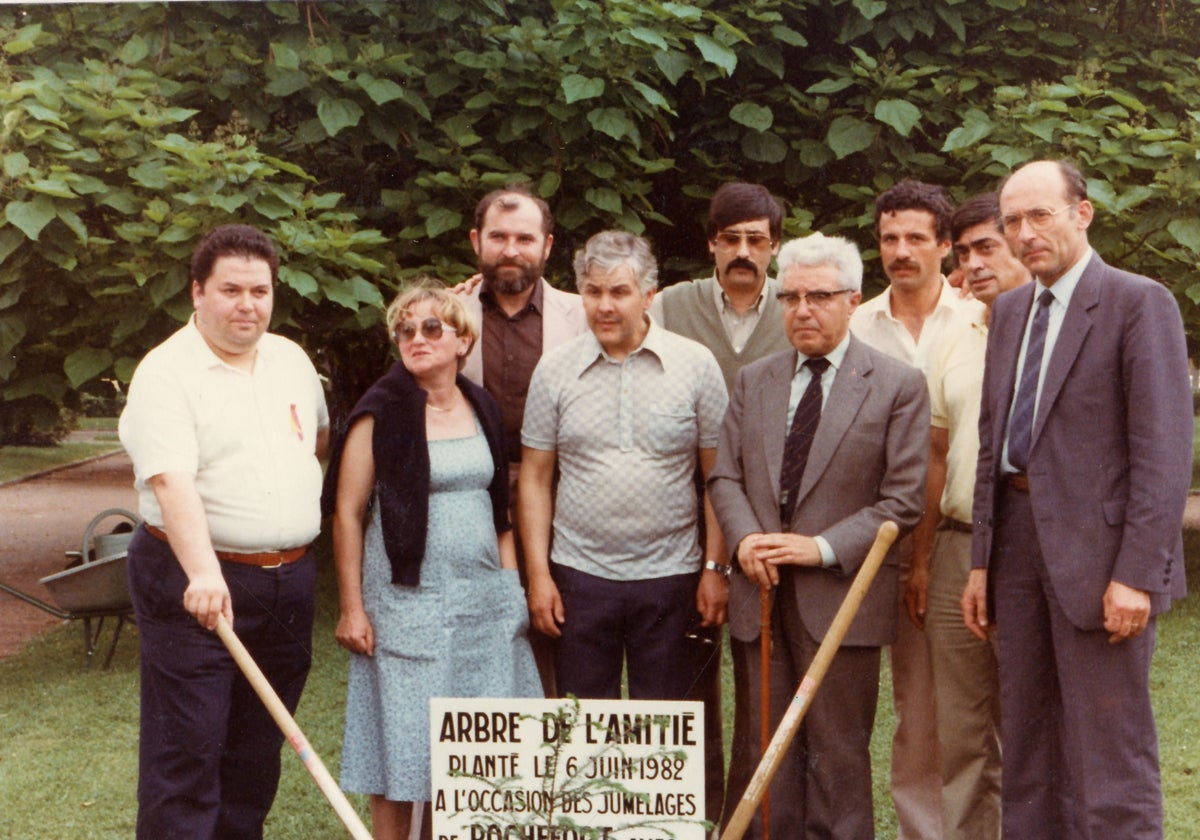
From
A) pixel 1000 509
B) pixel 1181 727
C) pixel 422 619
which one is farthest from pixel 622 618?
pixel 1181 727

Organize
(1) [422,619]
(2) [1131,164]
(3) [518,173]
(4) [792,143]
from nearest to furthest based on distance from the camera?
(1) [422,619] < (2) [1131,164] < (3) [518,173] < (4) [792,143]

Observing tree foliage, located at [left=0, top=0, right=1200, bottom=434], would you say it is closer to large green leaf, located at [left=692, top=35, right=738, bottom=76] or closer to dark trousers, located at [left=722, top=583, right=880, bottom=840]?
large green leaf, located at [left=692, top=35, right=738, bottom=76]

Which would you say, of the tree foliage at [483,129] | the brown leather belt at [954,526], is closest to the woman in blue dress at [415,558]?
the brown leather belt at [954,526]

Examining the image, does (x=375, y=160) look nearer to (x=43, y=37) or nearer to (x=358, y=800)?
(x=43, y=37)

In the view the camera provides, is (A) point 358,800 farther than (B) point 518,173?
No

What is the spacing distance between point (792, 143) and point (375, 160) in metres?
2.21

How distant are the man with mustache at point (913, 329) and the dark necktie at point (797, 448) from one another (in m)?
0.57

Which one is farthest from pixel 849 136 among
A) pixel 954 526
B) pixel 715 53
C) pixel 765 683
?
pixel 765 683

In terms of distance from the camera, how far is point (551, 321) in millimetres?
4086

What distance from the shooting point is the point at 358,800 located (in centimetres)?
491

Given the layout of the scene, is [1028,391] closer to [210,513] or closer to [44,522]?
[210,513]

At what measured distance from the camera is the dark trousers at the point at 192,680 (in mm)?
3373

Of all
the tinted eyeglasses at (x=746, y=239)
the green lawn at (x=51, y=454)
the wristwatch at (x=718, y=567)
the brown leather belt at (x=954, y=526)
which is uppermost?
the tinted eyeglasses at (x=746, y=239)

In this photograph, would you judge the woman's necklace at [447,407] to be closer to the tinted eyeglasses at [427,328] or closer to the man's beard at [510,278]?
the tinted eyeglasses at [427,328]
